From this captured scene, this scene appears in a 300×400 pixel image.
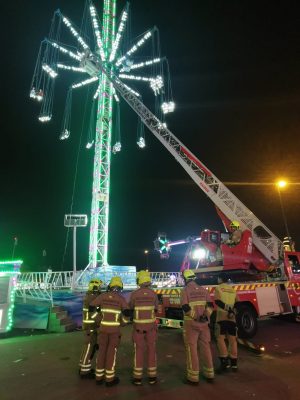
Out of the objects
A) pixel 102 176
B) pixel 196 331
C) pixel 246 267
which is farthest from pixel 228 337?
pixel 102 176

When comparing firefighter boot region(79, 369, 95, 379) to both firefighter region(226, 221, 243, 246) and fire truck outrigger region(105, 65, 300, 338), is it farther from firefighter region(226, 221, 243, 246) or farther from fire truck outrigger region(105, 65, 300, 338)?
firefighter region(226, 221, 243, 246)

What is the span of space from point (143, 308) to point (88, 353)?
1420 millimetres

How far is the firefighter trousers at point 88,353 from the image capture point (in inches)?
227

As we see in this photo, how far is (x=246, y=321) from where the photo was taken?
910 centimetres

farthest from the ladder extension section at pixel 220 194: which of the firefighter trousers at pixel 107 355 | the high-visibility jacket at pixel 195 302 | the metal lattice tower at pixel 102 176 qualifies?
the firefighter trousers at pixel 107 355

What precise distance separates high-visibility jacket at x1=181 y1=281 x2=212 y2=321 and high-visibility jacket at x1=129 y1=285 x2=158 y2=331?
0.62 metres

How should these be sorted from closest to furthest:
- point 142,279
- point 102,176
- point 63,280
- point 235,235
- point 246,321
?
point 142,279, point 246,321, point 235,235, point 63,280, point 102,176

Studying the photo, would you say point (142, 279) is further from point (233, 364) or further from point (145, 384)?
point (233, 364)

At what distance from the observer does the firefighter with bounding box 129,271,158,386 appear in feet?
17.7

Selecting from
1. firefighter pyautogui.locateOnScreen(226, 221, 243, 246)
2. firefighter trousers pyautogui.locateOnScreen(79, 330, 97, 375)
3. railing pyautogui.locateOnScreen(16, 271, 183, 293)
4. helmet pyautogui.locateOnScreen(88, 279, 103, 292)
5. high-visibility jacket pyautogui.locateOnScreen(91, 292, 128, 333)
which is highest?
firefighter pyautogui.locateOnScreen(226, 221, 243, 246)

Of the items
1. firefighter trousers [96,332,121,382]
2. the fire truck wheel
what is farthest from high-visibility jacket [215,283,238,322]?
the fire truck wheel

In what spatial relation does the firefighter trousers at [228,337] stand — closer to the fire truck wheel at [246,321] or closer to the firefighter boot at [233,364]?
the firefighter boot at [233,364]

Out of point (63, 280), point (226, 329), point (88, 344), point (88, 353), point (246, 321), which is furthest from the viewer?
point (63, 280)

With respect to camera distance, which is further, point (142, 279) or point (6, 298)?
point (6, 298)
